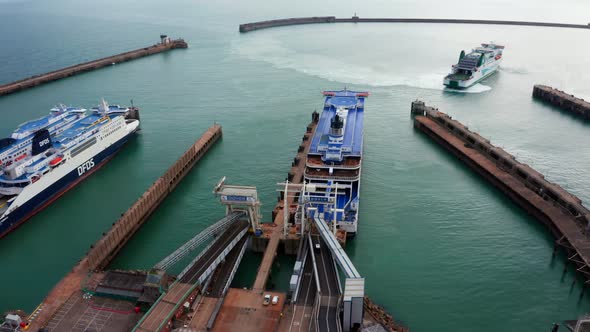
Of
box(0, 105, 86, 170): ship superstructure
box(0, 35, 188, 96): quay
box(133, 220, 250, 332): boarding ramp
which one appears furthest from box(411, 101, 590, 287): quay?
box(0, 35, 188, 96): quay

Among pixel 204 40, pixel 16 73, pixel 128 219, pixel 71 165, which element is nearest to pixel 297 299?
pixel 128 219

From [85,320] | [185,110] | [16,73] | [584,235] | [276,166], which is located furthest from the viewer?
[16,73]

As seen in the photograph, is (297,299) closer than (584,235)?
Yes

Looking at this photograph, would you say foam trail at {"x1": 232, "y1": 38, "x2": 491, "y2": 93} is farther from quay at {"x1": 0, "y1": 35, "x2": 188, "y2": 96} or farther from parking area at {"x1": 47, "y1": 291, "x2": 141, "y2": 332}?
parking area at {"x1": 47, "y1": 291, "x2": 141, "y2": 332}

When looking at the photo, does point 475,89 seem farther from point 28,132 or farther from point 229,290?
point 28,132

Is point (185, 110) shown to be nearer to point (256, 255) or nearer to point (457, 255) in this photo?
point (256, 255)

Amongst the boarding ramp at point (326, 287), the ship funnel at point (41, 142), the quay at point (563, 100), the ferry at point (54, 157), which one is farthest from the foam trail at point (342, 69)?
A: the boarding ramp at point (326, 287)
